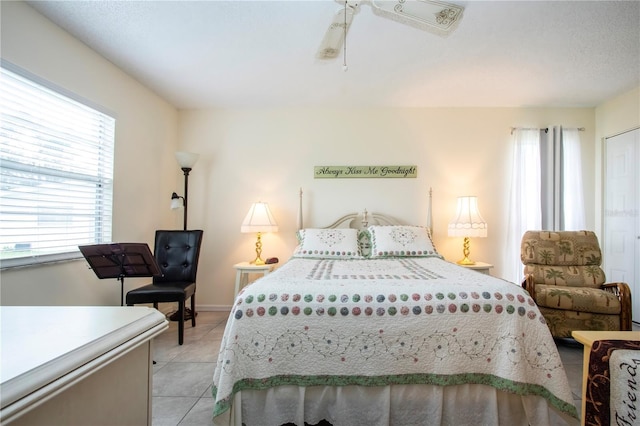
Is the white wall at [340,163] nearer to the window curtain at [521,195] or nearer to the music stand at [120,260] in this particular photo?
the window curtain at [521,195]

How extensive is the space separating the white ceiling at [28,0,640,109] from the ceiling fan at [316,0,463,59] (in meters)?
0.14

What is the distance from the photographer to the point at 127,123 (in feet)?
9.78

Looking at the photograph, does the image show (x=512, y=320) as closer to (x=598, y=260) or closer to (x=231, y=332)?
(x=231, y=332)

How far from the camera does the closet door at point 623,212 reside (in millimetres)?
3215

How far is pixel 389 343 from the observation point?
1.54m

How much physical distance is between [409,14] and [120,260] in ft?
8.71

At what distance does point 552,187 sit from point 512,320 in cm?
284

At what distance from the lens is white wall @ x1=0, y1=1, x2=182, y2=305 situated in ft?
6.51

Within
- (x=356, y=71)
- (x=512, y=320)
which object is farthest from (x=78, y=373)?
(x=356, y=71)

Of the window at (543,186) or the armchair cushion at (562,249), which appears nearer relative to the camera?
the armchair cushion at (562,249)

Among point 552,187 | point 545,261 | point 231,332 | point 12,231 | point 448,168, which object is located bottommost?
point 231,332

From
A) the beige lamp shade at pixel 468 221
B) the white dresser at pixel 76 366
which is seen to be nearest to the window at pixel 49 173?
the white dresser at pixel 76 366

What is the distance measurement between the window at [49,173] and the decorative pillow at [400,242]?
8.37 ft

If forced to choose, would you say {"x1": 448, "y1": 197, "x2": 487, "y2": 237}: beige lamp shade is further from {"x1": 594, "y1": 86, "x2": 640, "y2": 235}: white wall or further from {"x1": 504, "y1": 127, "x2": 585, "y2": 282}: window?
{"x1": 594, "y1": 86, "x2": 640, "y2": 235}: white wall
